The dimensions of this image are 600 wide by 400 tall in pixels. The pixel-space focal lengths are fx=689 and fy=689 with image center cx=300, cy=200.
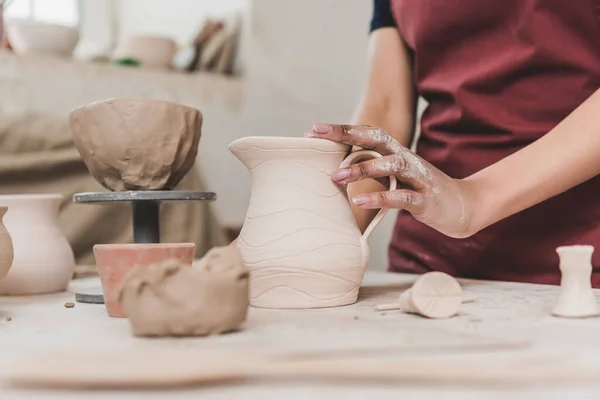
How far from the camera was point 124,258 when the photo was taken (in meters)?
0.76

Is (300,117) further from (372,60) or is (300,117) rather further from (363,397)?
(363,397)

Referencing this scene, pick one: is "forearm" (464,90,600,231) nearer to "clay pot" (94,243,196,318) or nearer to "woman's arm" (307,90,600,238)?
"woman's arm" (307,90,600,238)

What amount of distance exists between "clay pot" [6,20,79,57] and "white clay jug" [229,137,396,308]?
251cm

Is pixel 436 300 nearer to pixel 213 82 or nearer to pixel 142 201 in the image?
pixel 142 201

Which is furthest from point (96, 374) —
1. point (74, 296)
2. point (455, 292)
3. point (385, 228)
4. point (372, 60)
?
point (385, 228)

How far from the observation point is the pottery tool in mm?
481

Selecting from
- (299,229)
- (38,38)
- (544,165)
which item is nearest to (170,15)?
(38,38)

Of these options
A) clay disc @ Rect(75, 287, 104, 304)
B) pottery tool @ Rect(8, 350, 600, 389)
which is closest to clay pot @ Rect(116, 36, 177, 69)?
clay disc @ Rect(75, 287, 104, 304)

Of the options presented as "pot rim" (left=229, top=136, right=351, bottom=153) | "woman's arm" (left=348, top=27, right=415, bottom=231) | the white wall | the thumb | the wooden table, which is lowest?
the wooden table

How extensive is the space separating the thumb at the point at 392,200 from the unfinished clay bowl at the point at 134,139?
262 mm

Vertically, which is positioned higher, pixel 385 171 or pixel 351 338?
pixel 385 171

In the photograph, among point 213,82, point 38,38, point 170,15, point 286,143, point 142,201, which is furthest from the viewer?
point 170,15

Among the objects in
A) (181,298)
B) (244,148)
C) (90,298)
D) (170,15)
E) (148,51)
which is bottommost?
(90,298)

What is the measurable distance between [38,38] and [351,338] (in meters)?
2.87
